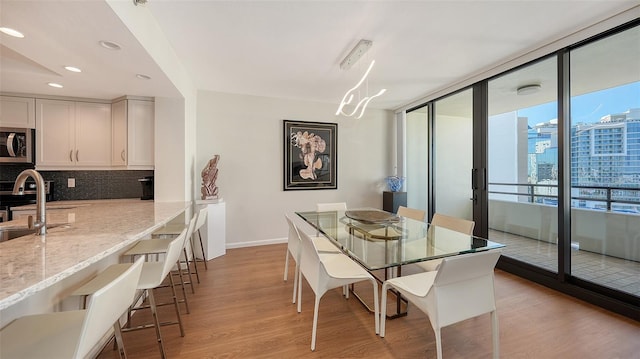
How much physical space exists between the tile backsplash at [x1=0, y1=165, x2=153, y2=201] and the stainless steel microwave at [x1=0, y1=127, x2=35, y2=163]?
26 cm

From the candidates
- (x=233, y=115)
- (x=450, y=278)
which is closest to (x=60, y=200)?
(x=233, y=115)

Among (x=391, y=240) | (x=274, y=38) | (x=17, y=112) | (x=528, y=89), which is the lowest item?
(x=391, y=240)

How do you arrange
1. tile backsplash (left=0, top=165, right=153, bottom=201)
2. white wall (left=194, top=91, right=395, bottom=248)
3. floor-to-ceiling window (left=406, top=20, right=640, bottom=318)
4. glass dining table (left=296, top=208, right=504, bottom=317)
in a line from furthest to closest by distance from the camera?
white wall (left=194, top=91, right=395, bottom=248)
tile backsplash (left=0, top=165, right=153, bottom=201)
floor-to-ceiling window (left=406, top=20, right=640, bottom=318)
glass dining table (left=296, top=208, right=504, bottom=317)

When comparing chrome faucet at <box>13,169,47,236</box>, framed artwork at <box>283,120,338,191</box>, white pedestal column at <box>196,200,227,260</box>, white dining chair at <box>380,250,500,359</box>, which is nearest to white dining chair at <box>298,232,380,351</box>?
white dining chair at <box>380,250,500,359</box>

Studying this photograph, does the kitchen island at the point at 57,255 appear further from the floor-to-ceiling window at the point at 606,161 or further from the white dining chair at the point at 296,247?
the floor-to-ceiling window at the point at 606,161

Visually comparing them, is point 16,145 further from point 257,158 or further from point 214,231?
point 257,158

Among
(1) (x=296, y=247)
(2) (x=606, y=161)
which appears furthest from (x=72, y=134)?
(2) (x=606, y=161)

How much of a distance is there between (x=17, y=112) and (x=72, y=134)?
1.83ft

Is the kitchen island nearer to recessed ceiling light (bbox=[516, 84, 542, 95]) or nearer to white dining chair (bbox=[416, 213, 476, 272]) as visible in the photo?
white dining chair (bbox=[416, 213, 476, 272])

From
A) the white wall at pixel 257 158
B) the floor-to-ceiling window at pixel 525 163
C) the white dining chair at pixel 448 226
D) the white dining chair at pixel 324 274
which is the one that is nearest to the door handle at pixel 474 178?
the floor-to-ceiling window at pixel 525 163

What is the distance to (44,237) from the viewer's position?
1.39m

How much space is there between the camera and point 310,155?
4.40m

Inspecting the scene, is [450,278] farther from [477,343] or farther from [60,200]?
[60,200]

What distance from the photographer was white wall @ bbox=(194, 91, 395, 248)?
12.9 ft
